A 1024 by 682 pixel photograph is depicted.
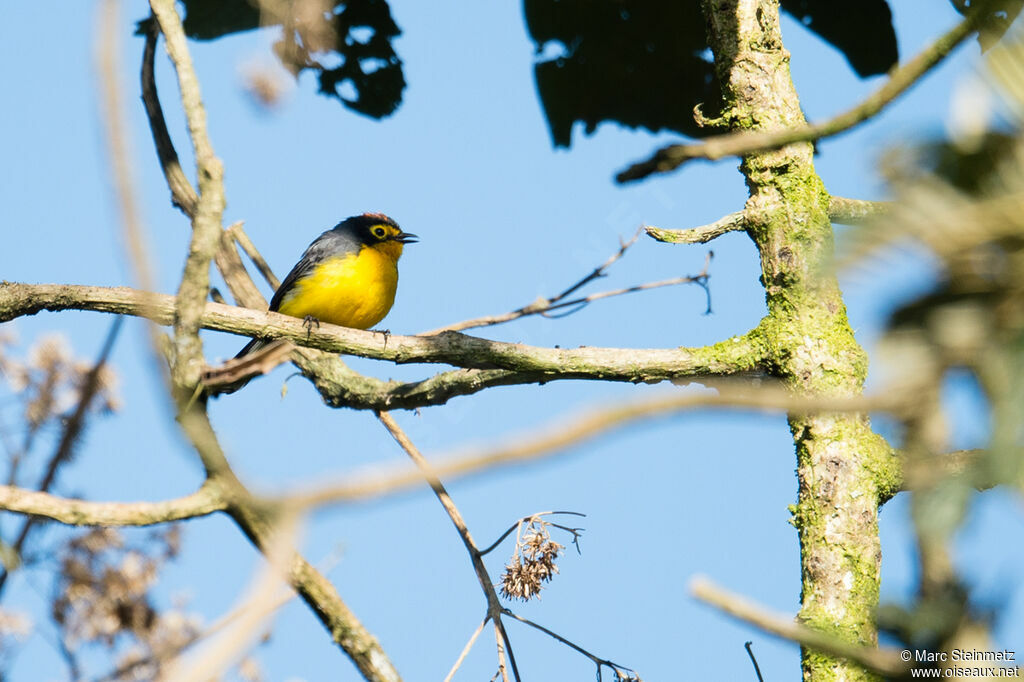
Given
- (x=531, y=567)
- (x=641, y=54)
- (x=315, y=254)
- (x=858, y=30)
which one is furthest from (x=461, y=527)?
(x=858, y=30)

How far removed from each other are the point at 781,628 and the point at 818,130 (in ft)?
1.61

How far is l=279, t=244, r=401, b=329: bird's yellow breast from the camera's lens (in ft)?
20.2

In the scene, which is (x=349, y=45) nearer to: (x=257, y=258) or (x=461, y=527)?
(x=257, y=258)

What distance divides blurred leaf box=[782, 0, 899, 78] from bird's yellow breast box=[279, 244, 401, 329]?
10.7 ft

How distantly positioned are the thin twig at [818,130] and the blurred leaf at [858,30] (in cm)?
515

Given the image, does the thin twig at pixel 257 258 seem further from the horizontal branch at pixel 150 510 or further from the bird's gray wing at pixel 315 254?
the horizontal branch at pixel 150 510

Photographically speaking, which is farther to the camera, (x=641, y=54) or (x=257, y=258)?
(x=257, y=258)

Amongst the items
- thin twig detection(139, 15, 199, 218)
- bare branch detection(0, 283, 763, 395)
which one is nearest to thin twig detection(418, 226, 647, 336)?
bare branch detection(0, 283, 763, 395)

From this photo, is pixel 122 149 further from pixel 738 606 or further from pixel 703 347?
pixel 703 347

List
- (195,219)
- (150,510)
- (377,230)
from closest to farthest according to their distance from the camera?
(150,510) < (195,219) < (377,230)

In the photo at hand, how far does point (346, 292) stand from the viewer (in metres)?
6.21

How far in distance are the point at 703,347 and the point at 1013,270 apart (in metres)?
3.46

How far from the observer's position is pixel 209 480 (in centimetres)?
169

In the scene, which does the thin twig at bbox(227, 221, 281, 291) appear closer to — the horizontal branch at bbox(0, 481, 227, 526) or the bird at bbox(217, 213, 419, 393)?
the bird at bbox(217, 213, 419, 393)
